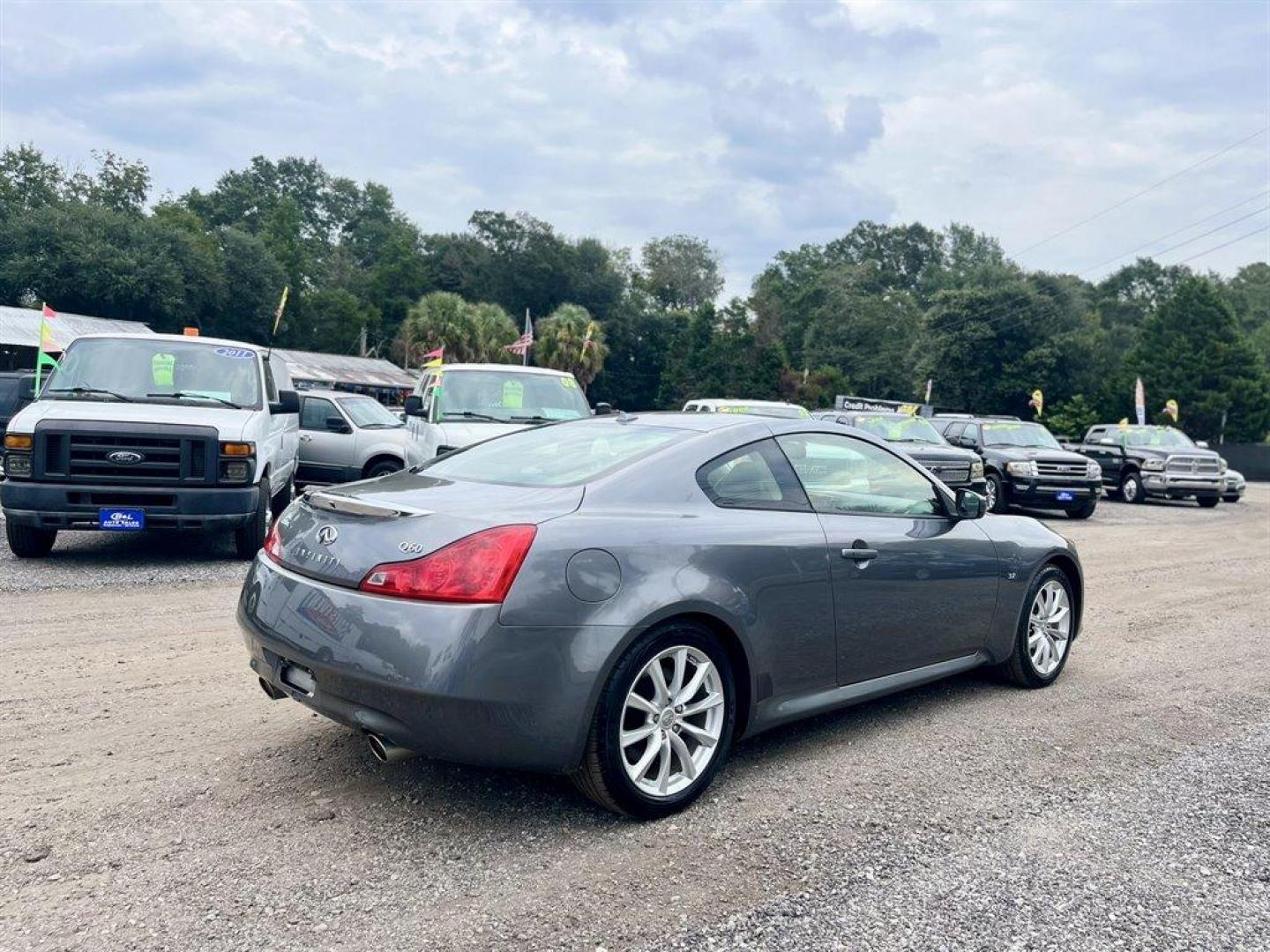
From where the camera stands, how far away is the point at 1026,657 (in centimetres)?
542

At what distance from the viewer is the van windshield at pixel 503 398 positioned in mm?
11086

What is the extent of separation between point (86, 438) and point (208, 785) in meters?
5.12

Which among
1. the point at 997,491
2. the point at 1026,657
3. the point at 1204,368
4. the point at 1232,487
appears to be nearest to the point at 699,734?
the point at 1026,657

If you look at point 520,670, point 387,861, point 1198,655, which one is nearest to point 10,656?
point 387,861

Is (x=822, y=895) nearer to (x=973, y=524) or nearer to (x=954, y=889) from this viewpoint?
(x=954, y=889)

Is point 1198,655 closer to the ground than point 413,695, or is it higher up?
closer to the ground

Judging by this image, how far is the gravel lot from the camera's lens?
114 inches

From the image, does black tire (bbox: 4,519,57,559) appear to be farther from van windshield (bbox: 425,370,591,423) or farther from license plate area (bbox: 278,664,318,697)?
license plate area (bbox: 278,664,318,697)

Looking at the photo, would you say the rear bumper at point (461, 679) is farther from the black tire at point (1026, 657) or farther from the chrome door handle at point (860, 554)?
the black tire at point (1026, 657)

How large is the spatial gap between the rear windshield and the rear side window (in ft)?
0.84

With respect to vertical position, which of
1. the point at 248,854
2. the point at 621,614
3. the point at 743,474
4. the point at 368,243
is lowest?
the point at 248,854

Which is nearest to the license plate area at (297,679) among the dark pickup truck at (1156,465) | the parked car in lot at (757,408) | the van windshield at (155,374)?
the van windshield at (155,374)

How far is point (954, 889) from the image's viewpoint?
318cm

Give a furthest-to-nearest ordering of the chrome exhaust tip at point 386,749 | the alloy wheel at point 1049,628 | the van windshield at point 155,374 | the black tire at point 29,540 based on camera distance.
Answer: the van windshield at point 155,374 → the black tire at point 29,540 → the alloy wheel at point 1049,628 → the chrome exhaust tip at point 386,749
